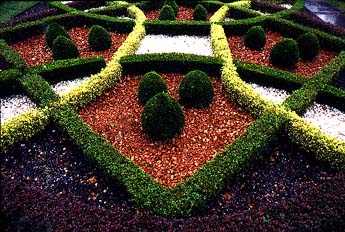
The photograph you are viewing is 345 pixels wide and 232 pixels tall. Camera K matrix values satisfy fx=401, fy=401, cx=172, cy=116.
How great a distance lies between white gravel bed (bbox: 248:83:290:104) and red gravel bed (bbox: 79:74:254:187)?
895 mm

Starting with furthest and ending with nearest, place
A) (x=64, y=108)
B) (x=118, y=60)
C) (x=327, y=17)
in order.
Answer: (x=327, y=17) → (x=118, y=60) → (x=64, y=108)

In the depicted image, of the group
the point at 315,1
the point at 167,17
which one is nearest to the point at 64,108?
the point at 167,17

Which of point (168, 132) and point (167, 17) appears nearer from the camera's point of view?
point (168, 132)

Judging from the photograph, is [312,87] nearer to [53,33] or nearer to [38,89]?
[38,89]

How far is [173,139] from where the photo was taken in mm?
8406

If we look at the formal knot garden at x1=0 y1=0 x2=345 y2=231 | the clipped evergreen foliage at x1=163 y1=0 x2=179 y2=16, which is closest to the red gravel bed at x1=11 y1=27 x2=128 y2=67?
the formal knot garden at x1=0 y1=0 x2=345 y2=231

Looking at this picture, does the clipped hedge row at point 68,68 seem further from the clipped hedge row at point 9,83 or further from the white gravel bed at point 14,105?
the white gravel bed at point 14,105

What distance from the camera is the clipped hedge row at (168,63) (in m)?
10.8

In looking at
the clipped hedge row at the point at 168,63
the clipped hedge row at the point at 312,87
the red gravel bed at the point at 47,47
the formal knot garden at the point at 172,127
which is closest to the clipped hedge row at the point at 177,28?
the formal knot garden at the point at 172,127

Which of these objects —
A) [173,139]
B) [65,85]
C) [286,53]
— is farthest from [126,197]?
[286,53]

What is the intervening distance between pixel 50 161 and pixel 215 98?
4.22m

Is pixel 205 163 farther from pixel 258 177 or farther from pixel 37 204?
pixel 37 204

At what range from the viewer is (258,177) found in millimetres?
7707

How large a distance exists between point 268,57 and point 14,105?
7212 mm
